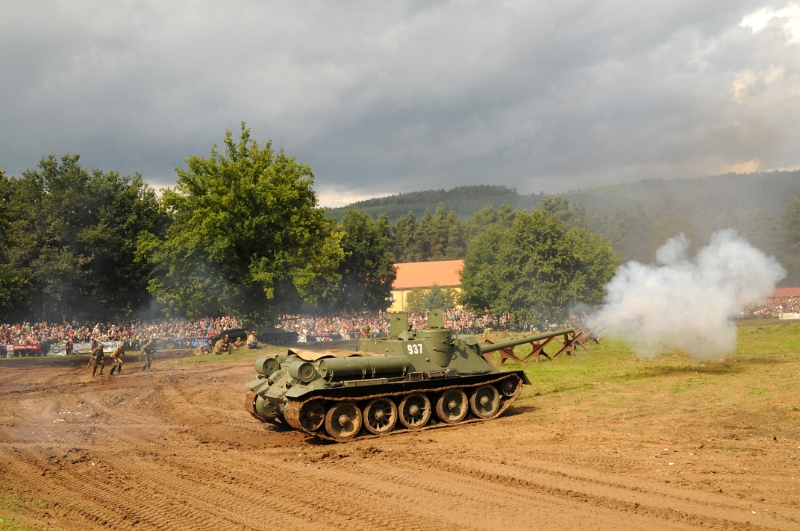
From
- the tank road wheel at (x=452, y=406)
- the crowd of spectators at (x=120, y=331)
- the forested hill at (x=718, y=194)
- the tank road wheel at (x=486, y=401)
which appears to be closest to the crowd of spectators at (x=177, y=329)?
the crowd of spectators at (x=120, y=331)

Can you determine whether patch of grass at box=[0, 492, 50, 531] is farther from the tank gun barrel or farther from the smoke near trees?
the smoke near trees

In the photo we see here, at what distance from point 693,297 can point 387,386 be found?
1627 cm

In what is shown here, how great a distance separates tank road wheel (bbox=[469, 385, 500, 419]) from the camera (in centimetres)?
1735

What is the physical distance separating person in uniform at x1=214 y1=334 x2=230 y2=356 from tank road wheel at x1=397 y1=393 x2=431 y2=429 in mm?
25440

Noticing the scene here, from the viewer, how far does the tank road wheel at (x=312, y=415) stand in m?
14.9

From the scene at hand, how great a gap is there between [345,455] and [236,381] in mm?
14872

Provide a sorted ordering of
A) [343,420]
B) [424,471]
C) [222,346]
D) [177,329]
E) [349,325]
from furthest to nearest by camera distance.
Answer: [349,325] → [177,329] → [222,346] → [343,420] → [424,471]

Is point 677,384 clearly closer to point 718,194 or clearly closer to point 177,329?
point 177,329

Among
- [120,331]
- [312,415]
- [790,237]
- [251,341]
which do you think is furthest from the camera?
[790,237]

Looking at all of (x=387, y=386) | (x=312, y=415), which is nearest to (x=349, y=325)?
(x=387, y=386)

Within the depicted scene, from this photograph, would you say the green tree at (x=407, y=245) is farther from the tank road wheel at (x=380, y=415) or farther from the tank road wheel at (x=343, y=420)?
the tank road wheel at (x=343, y=420)

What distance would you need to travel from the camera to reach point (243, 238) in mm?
42094

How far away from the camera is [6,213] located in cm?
5044

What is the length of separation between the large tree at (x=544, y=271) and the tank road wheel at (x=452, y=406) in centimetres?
3730
